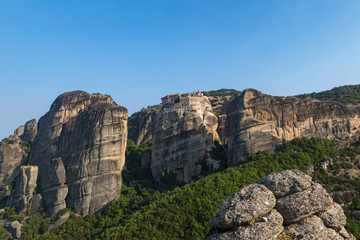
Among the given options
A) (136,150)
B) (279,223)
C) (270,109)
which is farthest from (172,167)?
(279,223)

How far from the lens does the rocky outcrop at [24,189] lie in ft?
171

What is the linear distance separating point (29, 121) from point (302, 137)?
78104 millimetres

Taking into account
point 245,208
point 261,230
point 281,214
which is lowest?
point 261,230

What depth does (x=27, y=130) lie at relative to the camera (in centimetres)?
8675

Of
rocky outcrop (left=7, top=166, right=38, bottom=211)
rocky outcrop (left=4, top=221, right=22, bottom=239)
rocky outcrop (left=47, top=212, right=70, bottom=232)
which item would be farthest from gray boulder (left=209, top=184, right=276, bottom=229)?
rocky outcrop (left=7, top=166, right=38, bottom=211)

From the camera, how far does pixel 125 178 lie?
58500mm

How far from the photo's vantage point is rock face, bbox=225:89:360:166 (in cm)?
4853

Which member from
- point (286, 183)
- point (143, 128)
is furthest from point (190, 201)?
point (143, 128)

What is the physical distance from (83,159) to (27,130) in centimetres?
4325

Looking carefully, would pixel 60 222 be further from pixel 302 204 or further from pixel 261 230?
pixel 302 204

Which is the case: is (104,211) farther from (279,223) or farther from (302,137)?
(279,223)

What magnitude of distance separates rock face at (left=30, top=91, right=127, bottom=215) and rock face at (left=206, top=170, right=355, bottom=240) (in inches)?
1647

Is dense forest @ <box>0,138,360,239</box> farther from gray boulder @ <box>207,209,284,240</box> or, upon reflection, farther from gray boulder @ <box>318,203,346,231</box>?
gray boulder @ <box>207,209,284,240</box>

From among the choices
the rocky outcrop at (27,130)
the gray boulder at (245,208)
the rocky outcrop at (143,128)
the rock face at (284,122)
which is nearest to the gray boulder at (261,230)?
the gray boulder at (245,208)
